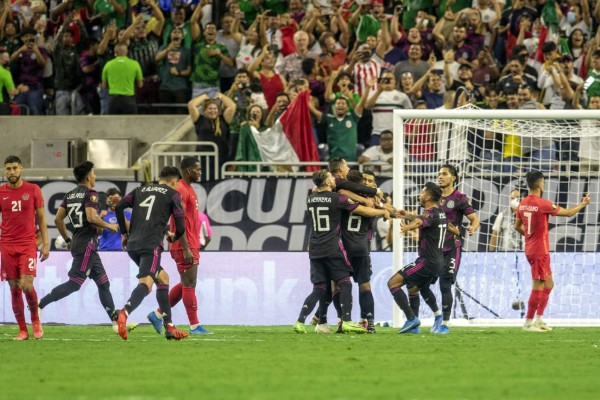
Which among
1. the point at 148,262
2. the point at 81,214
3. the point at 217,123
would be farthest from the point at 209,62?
the point at 148,262

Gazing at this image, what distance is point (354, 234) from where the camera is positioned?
53.5 ft

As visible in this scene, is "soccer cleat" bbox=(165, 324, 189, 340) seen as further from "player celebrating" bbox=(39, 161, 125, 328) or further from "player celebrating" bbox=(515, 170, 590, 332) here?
"player celebrating" bbox=(515, 170, 590, 332)

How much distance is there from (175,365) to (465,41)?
14.0 meters

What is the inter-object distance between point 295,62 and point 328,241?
9294 millimetres

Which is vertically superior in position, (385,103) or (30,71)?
(30,71)

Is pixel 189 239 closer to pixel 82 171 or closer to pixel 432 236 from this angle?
pixel 82 171

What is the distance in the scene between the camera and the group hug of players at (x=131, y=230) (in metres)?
14.7

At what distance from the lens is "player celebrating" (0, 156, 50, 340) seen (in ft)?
49.5

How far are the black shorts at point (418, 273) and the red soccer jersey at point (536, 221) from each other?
5.07ft

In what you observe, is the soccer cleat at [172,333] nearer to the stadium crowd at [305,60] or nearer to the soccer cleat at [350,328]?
the soccer cleat at [350,328]

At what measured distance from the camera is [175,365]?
37.9 feet

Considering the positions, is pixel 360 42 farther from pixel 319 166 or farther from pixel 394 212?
pixel 394 212

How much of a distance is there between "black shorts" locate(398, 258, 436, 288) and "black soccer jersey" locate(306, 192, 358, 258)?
0.92 m

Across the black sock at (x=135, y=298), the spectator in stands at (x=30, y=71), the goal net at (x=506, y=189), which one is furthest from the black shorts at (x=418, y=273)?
the spectator in stands at (x=30, y=71)
